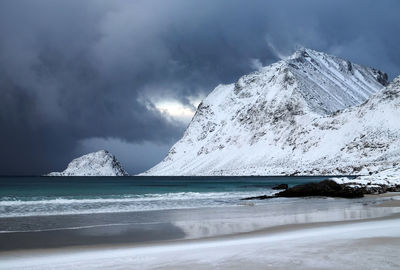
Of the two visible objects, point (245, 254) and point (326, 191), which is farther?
point (326, 191)

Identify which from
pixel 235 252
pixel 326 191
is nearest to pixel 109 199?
pixel 326 191

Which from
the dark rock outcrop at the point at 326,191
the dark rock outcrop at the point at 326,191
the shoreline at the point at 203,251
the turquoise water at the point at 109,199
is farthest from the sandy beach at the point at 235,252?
the dark rock outcrop at the point at 326,191

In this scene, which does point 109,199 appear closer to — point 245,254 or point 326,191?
point 326,191

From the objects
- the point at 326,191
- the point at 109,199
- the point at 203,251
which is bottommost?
the point at 203,251

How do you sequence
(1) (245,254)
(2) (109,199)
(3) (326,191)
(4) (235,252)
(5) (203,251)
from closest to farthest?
(1) (245,254) < (4) (235,252) < (5) (203,251) < (3) (326,191) < (2) (109,199)

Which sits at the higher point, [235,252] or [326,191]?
[326,191]

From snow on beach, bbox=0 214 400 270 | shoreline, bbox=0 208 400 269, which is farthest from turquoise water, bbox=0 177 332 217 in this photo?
snow on beach, bbox=0 214 400 270

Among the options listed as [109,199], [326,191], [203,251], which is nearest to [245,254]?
[203,251]

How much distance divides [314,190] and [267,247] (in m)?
32.9

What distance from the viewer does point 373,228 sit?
47.6 ft

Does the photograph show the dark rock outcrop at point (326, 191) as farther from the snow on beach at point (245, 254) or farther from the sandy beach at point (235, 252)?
the snow on beach at point (245, 254)

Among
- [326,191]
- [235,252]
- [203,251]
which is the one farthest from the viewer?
[326,191]

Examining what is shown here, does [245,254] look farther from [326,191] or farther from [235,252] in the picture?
[326,191]

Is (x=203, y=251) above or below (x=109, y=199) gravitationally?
below
